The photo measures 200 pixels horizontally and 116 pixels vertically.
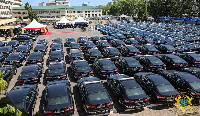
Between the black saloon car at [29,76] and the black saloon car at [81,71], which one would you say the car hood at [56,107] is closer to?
the black saloon car at [29,76]

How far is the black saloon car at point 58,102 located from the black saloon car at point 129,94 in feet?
10.2

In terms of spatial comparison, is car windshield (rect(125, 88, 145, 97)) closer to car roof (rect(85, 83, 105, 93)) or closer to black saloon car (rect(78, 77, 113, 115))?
black saloon car (rect(78, 77, 113, 115))

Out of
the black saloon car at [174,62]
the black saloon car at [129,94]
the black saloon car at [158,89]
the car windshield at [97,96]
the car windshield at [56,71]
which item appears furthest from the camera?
the black saloon car at [174,62]

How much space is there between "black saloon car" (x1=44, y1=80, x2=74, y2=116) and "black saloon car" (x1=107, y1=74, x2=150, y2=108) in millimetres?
3113

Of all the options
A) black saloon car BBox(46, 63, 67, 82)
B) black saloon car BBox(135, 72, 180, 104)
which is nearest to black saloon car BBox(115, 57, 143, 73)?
black saloon car BBox(135, 72, 180, 104)

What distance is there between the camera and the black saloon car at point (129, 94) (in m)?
10.4

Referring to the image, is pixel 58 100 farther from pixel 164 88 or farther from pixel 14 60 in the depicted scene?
pixel 14 60

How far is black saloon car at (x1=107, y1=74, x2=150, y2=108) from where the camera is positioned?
10414 mm

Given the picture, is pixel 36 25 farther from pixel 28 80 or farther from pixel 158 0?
pixel 158 0

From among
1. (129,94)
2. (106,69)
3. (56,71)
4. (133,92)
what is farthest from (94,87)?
(56,71)

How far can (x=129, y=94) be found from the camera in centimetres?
1077

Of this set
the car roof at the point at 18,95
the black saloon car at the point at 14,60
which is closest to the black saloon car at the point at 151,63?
the car roof at the point at 18,95

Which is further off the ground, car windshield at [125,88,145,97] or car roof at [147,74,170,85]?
car roof at [147,74,170,85]

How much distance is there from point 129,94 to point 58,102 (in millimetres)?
4223
